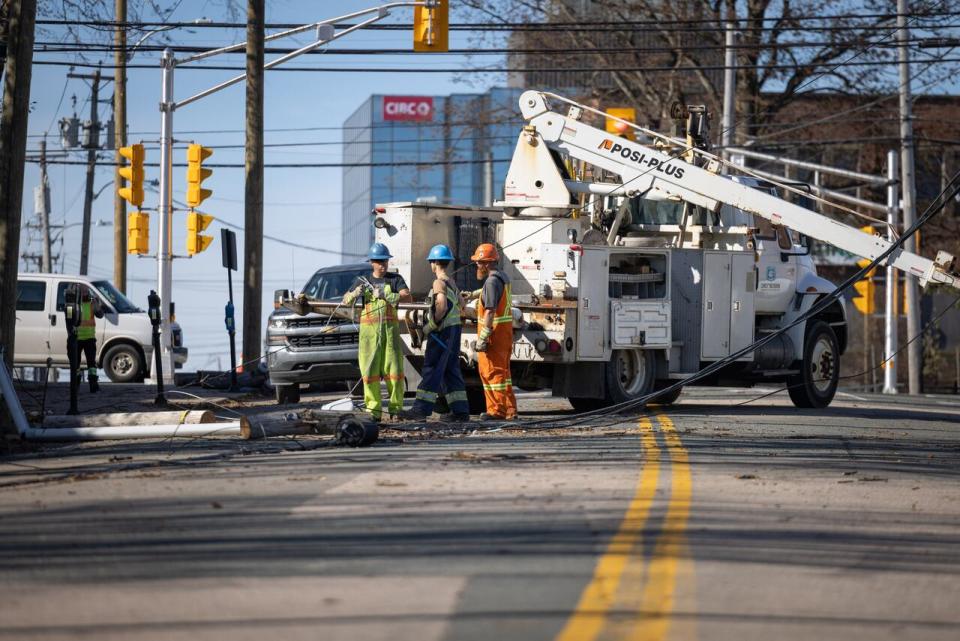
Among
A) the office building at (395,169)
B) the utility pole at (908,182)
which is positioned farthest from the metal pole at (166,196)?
the office building at (395,169)

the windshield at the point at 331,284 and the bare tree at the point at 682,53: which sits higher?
the bare tree at the point at 682,53

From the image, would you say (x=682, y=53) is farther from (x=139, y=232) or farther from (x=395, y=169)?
(x=395, y=169)

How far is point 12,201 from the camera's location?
14.5m

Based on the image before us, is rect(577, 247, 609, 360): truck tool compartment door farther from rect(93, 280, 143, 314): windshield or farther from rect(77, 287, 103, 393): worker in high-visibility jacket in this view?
rect(93, 280, 143, 314): windshield

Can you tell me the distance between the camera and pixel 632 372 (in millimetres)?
17797

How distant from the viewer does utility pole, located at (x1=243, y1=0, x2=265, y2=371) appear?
82.5 feet

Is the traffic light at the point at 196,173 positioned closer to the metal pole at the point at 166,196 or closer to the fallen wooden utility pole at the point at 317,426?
the metal pole at the point at 166,196

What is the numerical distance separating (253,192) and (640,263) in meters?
9.64

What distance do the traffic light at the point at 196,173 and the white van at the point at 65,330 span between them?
3115 millimetres

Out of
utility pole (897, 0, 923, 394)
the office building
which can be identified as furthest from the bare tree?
the office building

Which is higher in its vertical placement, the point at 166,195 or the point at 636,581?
the point at 166,195

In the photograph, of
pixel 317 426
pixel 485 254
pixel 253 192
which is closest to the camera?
pixel 317 426

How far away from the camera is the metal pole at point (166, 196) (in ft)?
90.2

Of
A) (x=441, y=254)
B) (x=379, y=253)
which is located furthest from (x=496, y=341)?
(x=379, y=253)
